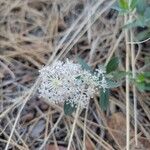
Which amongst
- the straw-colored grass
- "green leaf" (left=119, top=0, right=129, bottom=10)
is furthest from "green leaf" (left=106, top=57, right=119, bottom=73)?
"green leaf" (left=119, top=0, right=129, bottom=10)

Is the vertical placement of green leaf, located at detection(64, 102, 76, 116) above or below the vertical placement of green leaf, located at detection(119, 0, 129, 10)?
below

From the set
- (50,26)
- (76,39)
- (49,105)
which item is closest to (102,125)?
(49,105)

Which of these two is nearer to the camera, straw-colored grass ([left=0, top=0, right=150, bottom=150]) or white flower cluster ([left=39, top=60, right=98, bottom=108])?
white flower cluster ([left=39, top=60, right=98, bottom=108])

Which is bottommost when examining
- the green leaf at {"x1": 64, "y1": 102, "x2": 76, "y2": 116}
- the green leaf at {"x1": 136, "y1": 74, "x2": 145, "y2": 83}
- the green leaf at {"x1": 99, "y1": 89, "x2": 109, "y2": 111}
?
the green leaf at {"x1": 64, "y1": 102, "x2": 76, "y2": 116}

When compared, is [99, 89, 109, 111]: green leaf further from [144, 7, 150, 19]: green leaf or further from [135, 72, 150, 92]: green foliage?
[144, 7, 150, 19]: green leaf

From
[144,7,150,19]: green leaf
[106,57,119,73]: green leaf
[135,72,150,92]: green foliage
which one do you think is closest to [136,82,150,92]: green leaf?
[135,72,150,92]: green foliage

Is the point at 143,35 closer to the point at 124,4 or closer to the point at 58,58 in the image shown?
the point at 124,4
